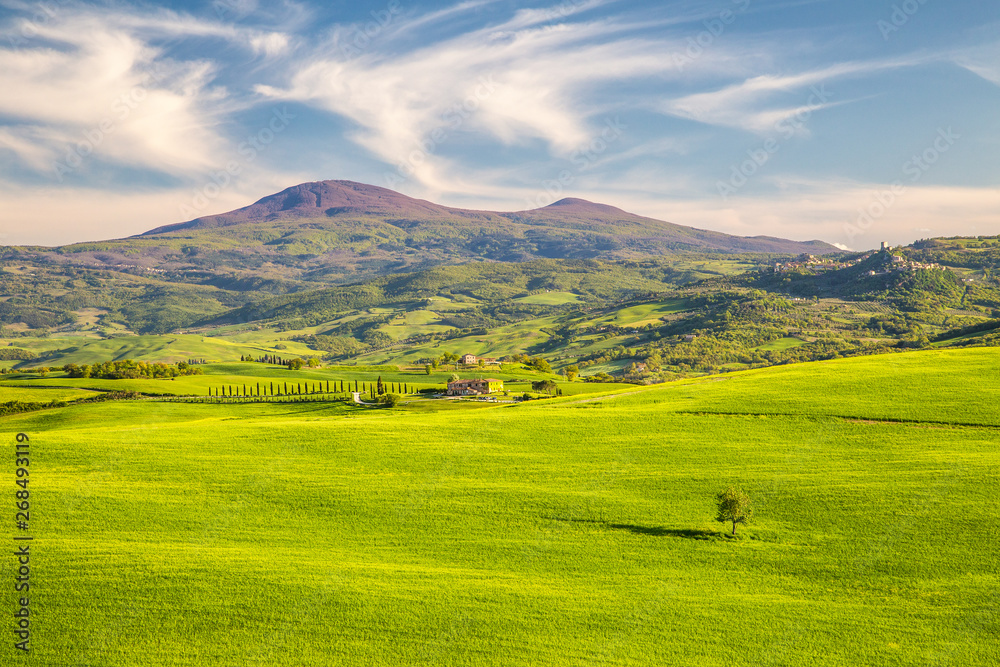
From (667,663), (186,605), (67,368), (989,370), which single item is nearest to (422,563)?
(186,605)

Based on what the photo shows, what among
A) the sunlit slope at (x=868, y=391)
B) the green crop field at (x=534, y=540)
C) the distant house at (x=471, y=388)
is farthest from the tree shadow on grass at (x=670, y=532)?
the distant house at (x=471, y=388)

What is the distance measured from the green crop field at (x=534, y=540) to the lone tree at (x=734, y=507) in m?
1.13

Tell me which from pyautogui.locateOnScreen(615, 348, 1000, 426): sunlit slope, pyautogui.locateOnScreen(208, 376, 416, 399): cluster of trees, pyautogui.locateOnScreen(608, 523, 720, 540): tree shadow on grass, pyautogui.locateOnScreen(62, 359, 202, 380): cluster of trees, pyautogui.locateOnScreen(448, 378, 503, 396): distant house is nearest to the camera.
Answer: pyautogui.locateOnScreen(608, 523, 720, 540): tree shadow on grass

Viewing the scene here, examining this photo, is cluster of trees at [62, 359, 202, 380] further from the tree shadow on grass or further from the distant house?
the tree shadow on grass

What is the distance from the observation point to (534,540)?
44.5 m

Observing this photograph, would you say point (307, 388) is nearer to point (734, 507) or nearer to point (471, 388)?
point (471, 388)

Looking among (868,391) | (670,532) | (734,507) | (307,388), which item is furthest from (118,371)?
(868,391)

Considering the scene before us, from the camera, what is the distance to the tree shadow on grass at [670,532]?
45312 millimetres

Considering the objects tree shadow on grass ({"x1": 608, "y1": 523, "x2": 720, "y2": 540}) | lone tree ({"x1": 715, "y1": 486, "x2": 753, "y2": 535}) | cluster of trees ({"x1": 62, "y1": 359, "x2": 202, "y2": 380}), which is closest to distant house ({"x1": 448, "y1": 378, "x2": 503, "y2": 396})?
tree shadow on grass ({"x1": 608, "y1": 523, "x2": 720, "y2": 540})

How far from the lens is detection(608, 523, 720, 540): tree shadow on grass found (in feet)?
149

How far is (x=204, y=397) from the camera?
119m

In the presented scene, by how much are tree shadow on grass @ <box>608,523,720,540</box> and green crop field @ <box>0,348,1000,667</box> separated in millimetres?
225

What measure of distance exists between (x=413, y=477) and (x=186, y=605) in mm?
22807

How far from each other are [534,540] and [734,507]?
48.8 feet
